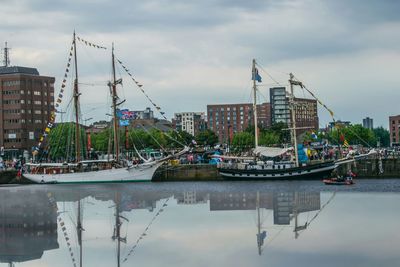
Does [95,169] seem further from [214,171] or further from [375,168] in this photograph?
[375,168]

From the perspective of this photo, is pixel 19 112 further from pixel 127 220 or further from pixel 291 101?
pixel 127 220

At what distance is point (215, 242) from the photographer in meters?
36.2

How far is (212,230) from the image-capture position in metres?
41.0

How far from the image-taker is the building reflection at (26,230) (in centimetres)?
3522

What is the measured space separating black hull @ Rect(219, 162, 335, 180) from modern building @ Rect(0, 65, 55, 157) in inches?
4095

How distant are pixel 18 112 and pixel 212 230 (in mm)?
157260

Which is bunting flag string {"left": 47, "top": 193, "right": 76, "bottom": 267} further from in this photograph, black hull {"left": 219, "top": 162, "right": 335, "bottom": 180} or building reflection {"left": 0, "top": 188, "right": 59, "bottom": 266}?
black hull {"left": 219, "top": 162, "right": 335, "bottom": 180}

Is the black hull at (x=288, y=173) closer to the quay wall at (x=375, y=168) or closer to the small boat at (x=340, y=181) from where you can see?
the quay wall at (x=375, y=168)

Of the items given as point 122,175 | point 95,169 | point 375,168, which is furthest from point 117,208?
point 95,169

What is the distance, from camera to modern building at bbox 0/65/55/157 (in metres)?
189

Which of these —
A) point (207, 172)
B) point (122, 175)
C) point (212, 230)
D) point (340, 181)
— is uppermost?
point (207, 172)

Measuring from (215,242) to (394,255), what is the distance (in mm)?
9552

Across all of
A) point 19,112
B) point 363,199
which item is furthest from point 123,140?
point 363,199

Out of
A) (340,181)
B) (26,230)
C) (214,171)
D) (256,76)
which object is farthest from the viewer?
(256,76)
